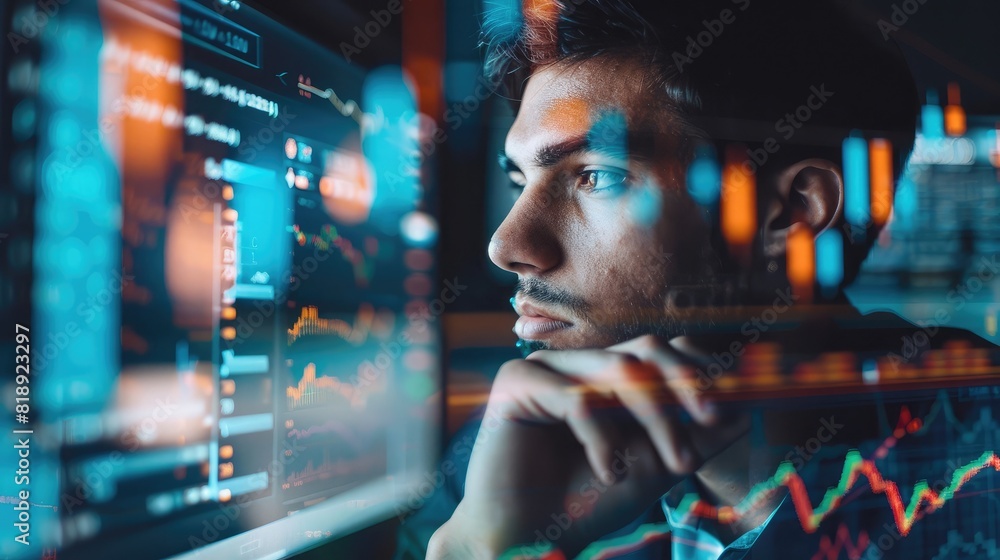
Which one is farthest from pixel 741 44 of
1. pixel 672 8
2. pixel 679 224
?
pixel 679 224

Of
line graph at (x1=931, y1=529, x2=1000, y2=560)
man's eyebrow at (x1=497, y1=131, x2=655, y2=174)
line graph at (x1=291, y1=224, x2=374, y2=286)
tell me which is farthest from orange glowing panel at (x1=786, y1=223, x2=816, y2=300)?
line graph at (x1=291, y1=224, x2=374, y2=286)

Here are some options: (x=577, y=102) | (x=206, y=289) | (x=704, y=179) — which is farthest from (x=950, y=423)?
(x=206, y=289)

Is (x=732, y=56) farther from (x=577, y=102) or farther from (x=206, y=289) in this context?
(x=206, y=289)

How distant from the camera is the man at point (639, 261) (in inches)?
43.3

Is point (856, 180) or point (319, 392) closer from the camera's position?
point (319, 392)

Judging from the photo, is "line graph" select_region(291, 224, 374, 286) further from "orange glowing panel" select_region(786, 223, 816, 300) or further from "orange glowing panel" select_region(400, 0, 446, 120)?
"orange glowing panel" select_region(786, 223, 816, 300)

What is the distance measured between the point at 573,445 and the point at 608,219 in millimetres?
368

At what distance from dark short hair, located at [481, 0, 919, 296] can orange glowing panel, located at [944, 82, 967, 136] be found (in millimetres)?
164

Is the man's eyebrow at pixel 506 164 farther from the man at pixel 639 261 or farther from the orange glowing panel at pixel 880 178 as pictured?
the orange glowing panel at pixel 880 178

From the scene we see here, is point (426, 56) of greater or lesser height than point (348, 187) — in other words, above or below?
above

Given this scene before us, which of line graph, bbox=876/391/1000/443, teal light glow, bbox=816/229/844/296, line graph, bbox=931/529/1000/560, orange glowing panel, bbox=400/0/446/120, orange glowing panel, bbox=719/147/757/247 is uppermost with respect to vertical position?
orange glowing panel, bbox=400/0/446/120

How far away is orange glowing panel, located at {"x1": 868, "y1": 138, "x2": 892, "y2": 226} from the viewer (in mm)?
1201

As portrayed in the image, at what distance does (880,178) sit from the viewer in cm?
121

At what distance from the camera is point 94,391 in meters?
0.91
